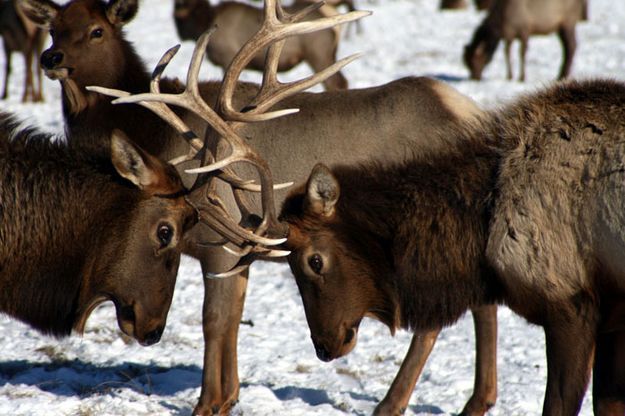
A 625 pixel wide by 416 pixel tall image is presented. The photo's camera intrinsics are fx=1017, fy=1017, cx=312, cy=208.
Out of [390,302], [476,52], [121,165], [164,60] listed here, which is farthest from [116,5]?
[476,52]

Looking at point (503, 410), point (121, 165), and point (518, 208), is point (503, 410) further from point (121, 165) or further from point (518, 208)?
point (121, 165)

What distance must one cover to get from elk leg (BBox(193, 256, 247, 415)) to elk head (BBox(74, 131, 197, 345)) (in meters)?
0.76

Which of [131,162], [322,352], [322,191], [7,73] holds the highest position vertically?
[7,73]

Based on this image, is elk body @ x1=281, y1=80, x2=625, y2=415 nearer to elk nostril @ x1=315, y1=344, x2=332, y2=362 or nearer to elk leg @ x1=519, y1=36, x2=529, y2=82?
elk nostril @ x1=315, y1=344, x2=332, y2=362

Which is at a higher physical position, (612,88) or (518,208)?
(612,88)

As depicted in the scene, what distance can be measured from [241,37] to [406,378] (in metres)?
9.81

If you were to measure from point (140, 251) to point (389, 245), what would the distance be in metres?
1.20

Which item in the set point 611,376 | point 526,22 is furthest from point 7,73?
point 611,376

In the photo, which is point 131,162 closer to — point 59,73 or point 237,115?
point 237,115

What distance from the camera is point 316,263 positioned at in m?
4.86

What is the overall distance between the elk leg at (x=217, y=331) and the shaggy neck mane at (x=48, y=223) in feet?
3.01

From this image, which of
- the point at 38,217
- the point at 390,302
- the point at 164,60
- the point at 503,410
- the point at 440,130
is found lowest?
the point at 503,410

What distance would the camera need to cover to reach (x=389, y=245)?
4906mm

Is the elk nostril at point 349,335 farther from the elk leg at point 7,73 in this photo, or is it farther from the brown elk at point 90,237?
the elk leg at point 7,73
